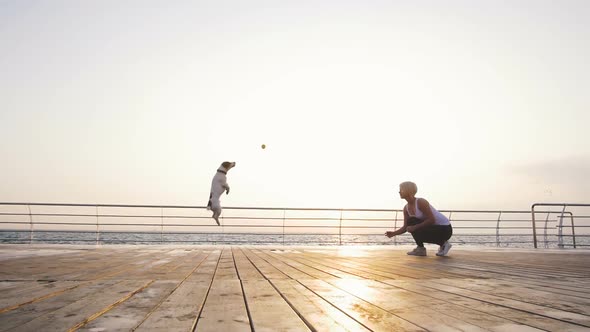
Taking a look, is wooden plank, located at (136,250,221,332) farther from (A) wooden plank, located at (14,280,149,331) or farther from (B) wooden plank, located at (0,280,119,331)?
(B) wooden plank, located at (0,280,119,331)

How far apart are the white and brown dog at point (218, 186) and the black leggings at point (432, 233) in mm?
3443

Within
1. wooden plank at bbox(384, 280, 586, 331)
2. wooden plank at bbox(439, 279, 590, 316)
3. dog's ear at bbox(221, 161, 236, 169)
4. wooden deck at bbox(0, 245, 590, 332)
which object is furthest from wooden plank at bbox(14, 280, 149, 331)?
dog's ear at bbox(221, 161, 236, 169)

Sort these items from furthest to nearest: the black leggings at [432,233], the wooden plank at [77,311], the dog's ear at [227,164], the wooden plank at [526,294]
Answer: the dog's ear at [227,164], the black leggings at [432,233], the wooden plank at [526,294], the wooden plank at [77,311]

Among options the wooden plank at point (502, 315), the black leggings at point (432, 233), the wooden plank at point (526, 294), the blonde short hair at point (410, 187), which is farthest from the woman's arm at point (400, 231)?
the wooden plank at point (502, 315)

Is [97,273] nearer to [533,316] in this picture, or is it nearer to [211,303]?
[211,303]

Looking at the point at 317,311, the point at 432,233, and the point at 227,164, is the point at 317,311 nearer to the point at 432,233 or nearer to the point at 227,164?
the point at 432,233

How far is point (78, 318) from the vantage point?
127cm

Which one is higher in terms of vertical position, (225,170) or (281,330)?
(225,170)

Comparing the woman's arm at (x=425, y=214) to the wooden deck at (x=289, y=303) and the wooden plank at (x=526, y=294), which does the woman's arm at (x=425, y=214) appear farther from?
the wooden plank at (x=526, y=294)

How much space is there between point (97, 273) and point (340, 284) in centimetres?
162

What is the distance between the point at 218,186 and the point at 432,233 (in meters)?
3.76

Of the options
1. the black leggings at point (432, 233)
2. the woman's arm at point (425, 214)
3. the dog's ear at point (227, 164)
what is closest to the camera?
the woman's arm at point (425, 214)

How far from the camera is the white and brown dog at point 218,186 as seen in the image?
23.4 ft

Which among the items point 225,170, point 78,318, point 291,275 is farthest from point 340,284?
point 225,170
